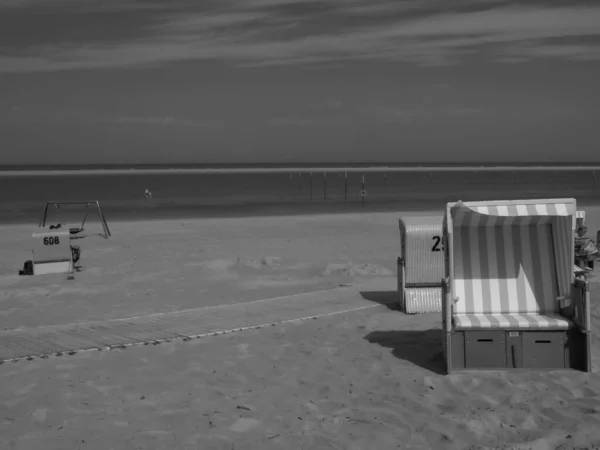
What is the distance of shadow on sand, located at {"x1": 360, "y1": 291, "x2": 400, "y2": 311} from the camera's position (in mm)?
9820

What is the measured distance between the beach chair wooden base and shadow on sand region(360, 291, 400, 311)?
9.54ft

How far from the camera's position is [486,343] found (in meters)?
6.72

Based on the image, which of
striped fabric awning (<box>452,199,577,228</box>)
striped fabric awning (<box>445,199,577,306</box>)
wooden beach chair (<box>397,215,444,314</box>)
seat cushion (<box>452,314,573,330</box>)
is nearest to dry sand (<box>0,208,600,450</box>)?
wooden beach chair (<box>397,215,444,314</box>)

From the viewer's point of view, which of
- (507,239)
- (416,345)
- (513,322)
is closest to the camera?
(513,322)

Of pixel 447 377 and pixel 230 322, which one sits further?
pixel 230 322

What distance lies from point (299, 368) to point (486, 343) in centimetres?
180

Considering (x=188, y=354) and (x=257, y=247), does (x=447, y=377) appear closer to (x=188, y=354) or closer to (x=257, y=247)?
(x=188, y=354)

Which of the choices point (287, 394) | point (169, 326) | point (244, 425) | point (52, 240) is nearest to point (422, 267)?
point (169, 326)

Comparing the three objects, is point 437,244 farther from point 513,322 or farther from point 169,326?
point 169,326

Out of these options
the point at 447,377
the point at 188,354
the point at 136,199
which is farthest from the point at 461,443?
the point at 136,199

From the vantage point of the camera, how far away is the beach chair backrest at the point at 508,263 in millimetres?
7094

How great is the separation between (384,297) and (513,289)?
3.46 metres

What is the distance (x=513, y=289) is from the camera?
7.14 metres

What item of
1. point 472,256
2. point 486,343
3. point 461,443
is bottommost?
point 461,443
